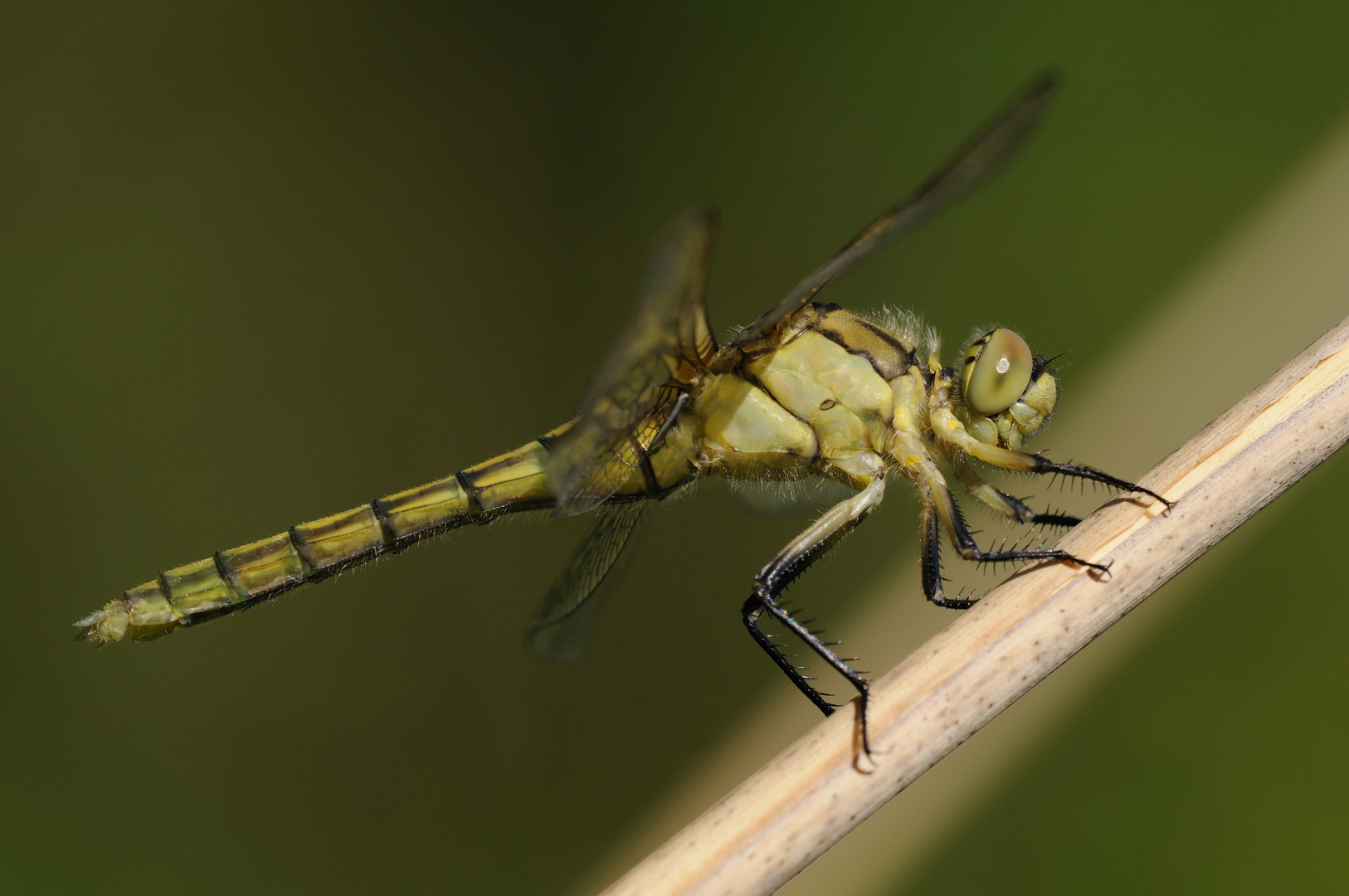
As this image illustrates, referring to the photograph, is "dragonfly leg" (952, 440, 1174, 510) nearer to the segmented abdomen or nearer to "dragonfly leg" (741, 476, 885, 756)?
"dragonfly leg" (741, 476, 885, 756)

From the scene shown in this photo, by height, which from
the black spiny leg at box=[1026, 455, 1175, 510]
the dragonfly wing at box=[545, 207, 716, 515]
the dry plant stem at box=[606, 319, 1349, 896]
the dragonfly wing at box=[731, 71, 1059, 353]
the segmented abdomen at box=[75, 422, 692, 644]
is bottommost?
the dry plant stem at box=[606, 319, 1349, 896]

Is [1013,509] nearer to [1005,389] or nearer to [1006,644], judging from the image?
[1005,389]

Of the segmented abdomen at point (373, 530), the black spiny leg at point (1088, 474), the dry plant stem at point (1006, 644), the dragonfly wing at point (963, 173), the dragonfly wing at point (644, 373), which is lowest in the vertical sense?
the dry plant stem at point (1006, 644)

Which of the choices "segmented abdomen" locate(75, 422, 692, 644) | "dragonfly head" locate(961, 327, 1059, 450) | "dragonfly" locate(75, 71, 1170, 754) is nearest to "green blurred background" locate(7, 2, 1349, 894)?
"dragonfly head" locate(961, 327, 1059, 450)

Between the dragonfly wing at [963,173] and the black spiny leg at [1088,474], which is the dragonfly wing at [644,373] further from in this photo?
the black spiny leg at [1088,474]

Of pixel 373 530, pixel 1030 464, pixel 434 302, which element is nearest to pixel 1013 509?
pixel 1030 464

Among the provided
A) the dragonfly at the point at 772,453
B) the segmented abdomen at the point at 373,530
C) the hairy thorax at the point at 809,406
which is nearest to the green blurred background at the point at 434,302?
the dragonfly at the point at 772,453

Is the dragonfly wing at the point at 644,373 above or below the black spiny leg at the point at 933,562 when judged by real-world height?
above
